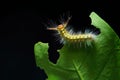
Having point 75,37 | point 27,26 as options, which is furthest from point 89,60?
point 27,26

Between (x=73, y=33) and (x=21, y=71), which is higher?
(x=73, y=33)

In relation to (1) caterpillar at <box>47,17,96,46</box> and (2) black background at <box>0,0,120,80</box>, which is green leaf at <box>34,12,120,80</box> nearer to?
(1) caterpillar at <box>47,17,96,46</box>

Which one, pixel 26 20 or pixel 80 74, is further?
pixel 26 20

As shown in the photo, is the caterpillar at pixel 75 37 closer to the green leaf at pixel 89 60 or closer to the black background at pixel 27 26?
the green leaf at pixel 89 60

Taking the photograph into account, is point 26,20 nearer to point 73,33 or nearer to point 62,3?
point 62,3

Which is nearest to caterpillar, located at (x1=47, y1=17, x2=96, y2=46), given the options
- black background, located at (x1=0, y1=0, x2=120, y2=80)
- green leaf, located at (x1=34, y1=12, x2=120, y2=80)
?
green leaf, located at (x1=34, y1=12, x2=120, y2=80)

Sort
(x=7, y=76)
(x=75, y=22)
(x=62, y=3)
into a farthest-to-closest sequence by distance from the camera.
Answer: (x=7, y=76), (x=62, y=3), (x=75, y=22)

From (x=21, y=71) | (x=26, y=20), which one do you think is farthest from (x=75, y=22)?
(x=21, y=71)
